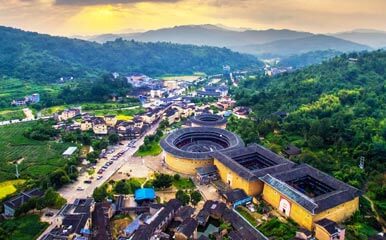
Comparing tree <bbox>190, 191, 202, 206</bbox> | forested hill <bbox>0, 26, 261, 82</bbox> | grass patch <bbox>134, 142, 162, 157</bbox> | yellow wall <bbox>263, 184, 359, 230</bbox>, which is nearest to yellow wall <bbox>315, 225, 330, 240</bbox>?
yellow wall <bbox>263, 184, 359, 230</bbox>

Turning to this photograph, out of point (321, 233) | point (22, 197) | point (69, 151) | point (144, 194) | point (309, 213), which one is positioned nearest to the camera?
point (321, 233)

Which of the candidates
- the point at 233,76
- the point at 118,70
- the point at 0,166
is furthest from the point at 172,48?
the point at 0,166

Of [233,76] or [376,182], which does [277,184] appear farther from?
[233,76]

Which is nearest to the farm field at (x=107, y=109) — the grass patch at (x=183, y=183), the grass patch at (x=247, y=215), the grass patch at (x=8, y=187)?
the grass patch at (x=8, y=187)

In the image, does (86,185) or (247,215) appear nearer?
(247,215)

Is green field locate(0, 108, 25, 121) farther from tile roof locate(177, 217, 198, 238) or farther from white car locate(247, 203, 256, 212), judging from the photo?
white car locate(247, 203, 256, 212)

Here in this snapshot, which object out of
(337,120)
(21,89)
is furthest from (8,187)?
(21,89)

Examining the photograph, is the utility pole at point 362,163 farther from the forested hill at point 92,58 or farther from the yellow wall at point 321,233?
the forested hill at point 92,58

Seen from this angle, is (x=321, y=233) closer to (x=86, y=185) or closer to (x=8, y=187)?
(x=86, y=185)
